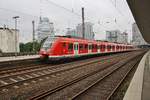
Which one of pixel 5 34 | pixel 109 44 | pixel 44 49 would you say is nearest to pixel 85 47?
pixel 44 49

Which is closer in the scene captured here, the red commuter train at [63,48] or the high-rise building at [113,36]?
→ the red commuter train at [63,48]

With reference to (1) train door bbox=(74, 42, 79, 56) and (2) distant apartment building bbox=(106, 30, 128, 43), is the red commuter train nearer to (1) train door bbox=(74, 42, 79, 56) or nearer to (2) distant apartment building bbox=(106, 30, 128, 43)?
(1) train door bbox=(74, 42, 79, 56)

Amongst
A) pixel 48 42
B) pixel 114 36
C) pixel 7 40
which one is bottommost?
pixel 48 42

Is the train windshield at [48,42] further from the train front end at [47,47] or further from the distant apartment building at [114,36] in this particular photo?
the distant apartment building at [114,36]

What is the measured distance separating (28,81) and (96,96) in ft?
15.3

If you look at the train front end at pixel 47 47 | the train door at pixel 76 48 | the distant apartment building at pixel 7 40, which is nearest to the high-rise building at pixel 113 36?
the distant apartment building at pixel 7 40

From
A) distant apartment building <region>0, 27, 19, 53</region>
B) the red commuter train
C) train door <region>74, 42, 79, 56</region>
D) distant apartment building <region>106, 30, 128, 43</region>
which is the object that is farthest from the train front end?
distant apartment building <region>0, 27, 19, 53</region>

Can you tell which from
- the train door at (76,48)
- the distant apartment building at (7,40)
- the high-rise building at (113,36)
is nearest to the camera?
the train door at (76,48)

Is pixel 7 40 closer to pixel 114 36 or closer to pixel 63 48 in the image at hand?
pixel 114 36

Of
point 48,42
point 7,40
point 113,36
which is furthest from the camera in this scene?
point 7,40

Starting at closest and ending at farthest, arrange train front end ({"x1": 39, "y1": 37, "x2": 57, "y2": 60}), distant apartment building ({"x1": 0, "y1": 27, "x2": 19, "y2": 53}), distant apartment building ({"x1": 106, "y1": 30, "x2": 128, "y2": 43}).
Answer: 1. train front end ({"x1": 39, "y1": 37, "x2": 57, "y2": 60})
2. distant apartment building ({"x1": 106, "y1": 30, "x2": 128, "y2": 43})
3. distant apartment building ({"x1": 0, "y1": 27, "x2": 19, "y2": 53})

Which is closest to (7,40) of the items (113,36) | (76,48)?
(113,36)

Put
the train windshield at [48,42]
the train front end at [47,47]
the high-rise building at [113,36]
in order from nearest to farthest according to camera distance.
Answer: the train front end at [47,47] → the train windshield at [48,42] → the high-rise building at [113,36]

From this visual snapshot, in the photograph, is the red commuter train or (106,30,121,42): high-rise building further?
(106,30,121,42): high-rise building
